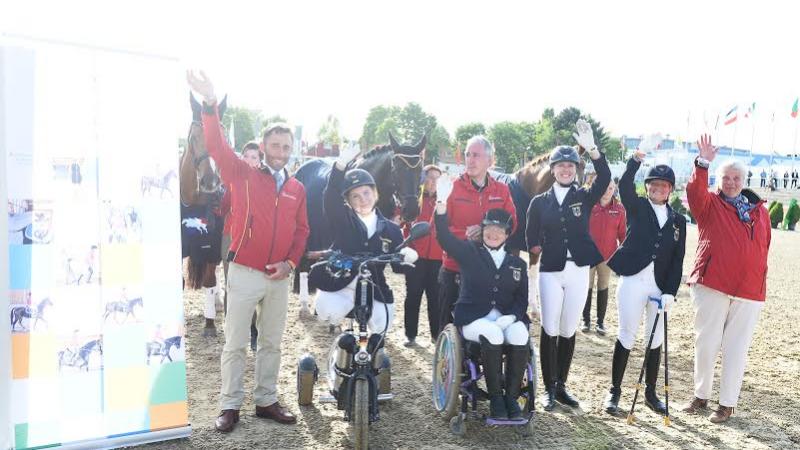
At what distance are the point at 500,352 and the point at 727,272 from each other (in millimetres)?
2022

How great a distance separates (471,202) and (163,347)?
2.67 m

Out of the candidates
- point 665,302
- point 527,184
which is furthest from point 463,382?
point 527,184

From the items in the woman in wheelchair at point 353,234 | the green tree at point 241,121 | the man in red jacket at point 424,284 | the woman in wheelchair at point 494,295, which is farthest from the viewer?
the green tree at point 241,121

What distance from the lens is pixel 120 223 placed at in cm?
378

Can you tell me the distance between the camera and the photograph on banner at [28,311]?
137 inches

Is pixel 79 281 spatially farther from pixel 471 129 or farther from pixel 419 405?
pixel 471 129

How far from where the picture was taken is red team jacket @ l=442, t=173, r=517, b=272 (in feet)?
16.7

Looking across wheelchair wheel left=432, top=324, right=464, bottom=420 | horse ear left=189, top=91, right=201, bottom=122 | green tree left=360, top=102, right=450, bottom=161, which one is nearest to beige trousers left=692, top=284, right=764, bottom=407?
wheelchair wheel left=432, top=324, right=464, bottom=420

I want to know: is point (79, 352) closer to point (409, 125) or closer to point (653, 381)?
point (653, 381)

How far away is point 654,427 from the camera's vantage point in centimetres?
460

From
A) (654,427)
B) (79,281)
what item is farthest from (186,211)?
(654,427)

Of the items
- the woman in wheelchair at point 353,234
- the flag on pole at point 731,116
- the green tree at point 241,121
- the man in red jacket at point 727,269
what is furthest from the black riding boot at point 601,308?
the green tree at point 241,121

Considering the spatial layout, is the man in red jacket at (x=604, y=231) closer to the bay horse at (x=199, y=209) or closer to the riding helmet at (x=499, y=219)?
the riding helmet at (x=499, y=219)

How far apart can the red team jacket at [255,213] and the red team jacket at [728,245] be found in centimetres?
318
